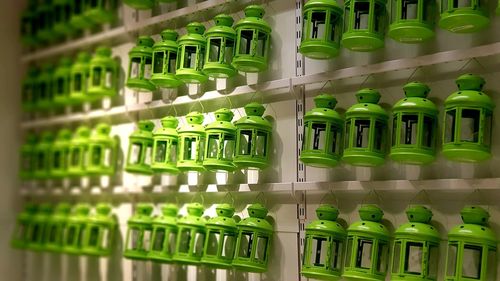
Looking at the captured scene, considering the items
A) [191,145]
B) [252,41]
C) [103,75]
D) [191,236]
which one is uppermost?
[252,41]

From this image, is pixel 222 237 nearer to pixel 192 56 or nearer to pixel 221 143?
pixel 221 143

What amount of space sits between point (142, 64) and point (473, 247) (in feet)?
6.07

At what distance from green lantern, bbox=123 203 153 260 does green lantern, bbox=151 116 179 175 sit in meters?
0.28

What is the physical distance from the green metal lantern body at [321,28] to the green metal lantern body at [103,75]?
1434 millimetres

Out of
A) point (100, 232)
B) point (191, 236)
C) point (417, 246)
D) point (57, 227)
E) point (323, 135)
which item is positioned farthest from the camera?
point (57, 227)

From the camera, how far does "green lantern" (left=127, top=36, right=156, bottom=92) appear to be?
3.23 meters

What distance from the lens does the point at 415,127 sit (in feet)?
7.56

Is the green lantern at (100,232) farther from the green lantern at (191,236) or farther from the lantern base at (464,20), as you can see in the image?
the lantern base at (464,20)

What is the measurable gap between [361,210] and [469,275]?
47cm

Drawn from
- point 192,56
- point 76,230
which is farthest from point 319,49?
point 76,230

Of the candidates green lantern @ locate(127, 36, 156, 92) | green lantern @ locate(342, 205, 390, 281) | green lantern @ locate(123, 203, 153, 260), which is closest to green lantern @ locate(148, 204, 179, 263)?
green lantern @ locate(123, 203, 153, 260)

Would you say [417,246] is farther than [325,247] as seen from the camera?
No

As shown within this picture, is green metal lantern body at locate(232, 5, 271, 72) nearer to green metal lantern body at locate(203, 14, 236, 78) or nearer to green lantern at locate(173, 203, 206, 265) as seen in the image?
green metal lantern body at locate(203, 14, 236, 78)

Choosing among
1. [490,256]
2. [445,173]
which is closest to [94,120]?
[445,173]
